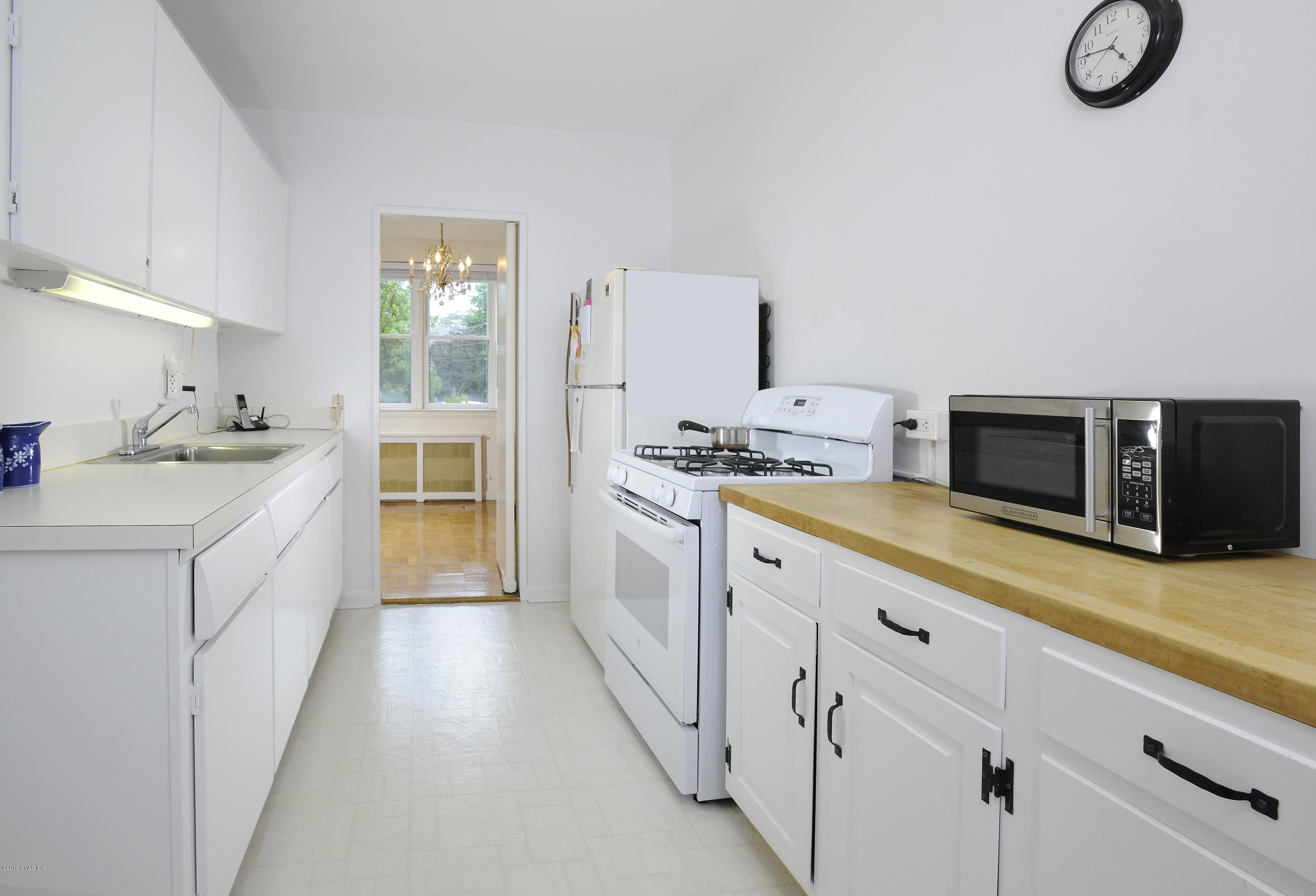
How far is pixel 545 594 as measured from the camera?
14.8ft

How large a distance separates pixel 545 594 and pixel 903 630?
3.37m

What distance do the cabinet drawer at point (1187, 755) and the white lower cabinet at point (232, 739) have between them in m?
1.40

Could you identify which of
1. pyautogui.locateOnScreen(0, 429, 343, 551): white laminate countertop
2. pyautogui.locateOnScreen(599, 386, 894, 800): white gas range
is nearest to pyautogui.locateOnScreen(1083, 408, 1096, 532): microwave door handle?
pyautogui.locateOnScreen(599, 386, 894, 800): white gas range

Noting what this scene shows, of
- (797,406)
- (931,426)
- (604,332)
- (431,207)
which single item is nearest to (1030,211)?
(931,426)

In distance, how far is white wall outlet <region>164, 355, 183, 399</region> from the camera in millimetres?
3219

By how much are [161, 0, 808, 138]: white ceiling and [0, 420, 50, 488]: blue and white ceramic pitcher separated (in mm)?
1905

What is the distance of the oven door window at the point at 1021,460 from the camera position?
1.42 m

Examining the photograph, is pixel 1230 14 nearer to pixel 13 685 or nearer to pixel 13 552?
pixel 13 552

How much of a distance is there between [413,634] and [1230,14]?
11.9 feet

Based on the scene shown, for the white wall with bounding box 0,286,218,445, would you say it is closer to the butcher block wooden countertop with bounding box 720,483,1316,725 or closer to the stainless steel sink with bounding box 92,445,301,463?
the stainless steel sink with bounding box 92,445,301,463

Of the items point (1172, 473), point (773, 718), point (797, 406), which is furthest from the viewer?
point (797, 406)

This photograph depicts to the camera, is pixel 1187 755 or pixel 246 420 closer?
pixel 1187 755

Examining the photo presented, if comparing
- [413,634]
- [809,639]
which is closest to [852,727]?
[809,639]

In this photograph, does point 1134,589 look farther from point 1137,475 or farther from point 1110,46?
point 1110,46
